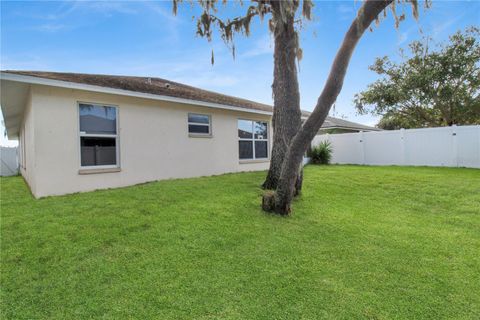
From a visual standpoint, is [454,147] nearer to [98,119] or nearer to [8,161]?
[98,119]

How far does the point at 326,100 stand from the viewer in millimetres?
4031

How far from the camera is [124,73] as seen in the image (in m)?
14.4

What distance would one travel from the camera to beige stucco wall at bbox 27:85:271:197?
621cm

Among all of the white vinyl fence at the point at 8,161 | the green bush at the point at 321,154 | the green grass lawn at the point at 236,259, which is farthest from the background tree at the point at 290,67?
the white vinyl fence at the point at 8,161

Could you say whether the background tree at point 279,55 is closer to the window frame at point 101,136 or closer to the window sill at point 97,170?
the window frame at point 101,136

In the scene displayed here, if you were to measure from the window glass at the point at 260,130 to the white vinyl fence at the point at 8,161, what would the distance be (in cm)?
1436

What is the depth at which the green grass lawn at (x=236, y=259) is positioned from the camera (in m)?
2.43

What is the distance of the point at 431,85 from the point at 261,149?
11.7 m

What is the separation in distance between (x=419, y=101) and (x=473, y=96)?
8.76ft

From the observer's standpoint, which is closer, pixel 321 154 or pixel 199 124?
pixel 199 124

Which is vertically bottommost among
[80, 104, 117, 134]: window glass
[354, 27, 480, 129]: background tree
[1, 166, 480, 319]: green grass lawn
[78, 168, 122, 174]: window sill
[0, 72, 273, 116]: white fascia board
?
[1, 166, 480, 319]: green grass lawn

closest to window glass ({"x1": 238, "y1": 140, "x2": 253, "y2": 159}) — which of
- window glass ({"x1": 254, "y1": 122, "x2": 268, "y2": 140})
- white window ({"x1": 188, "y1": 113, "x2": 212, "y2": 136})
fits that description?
window glass ({"x1": 254, "y1": 122, "x2": 268, "y2": 140})

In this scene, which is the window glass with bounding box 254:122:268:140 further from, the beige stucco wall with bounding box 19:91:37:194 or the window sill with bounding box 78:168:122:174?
the beige stucco wall with bounding box 19:91:37:194

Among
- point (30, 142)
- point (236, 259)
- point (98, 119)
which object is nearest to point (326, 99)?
point (236, 259)
